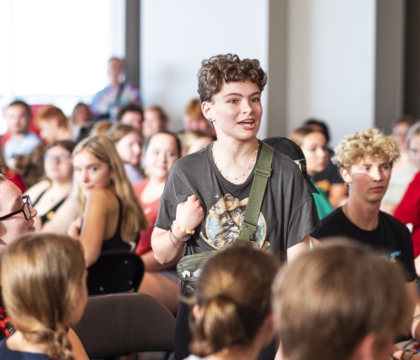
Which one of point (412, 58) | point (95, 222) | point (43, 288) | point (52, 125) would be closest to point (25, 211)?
point (43, 288)

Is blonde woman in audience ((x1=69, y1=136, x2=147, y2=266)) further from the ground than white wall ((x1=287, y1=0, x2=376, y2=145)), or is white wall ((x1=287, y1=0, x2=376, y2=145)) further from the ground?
white wall ((x1=287, y1=0, x2=376, y2=145))

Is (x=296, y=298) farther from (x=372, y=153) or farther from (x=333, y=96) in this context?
(x=333, y=96)

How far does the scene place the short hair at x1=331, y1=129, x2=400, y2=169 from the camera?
10.7 feet

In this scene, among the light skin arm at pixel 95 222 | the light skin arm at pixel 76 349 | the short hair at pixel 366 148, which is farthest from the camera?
the light skin arm at pixel 95 222

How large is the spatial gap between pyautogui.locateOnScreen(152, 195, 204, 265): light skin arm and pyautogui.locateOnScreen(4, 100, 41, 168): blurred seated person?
5558 mm

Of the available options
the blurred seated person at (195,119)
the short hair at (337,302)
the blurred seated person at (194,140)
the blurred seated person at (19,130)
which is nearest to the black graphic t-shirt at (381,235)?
the short hair at (337,302)

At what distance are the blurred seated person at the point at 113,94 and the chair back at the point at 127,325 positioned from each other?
655 cm

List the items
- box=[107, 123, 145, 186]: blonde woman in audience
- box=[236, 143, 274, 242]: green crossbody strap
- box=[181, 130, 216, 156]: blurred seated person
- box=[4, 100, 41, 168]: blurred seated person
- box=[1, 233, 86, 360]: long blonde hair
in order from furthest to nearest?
box=[4, 100, 41, 168]: blurred seated person < box=[107, 123, 145, 186]: blonde woman in audience < box=[181, 130, 216, 156]: blurred seated person < box=[236, 143, 274, 242]: green crossbody strap < box=[1, 233, 86, 360]: long blonde hair

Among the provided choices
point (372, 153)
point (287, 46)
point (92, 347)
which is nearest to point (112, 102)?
point (287, 46)

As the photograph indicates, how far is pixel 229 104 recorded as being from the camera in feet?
7.74

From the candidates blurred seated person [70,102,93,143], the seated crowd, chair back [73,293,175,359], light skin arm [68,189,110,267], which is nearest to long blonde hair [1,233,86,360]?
the seated crowd

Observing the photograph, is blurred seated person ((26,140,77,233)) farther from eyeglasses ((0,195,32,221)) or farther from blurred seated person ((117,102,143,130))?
blurred seated person ((117,102,143,130))

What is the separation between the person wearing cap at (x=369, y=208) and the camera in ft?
10.1

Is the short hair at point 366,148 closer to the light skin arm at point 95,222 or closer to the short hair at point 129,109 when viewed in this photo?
the light skin arm at point 95,222
